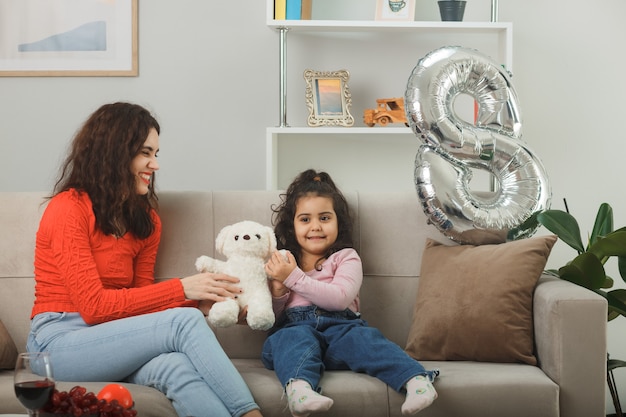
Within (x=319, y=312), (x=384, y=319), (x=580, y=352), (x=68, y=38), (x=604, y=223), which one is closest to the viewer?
(x=580, y=352)

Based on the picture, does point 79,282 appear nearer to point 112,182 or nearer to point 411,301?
point 112,182

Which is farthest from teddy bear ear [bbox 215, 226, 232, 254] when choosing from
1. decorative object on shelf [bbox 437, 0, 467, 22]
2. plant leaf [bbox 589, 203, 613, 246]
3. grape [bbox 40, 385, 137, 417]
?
decorative object on shelf [bbox 437, 0, 467, 22]

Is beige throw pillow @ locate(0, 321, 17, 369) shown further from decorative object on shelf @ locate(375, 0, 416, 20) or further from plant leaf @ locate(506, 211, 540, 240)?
decorative object on shelf @ locate(375, 0, 416, 20)

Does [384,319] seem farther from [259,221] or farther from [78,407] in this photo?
[78,407]

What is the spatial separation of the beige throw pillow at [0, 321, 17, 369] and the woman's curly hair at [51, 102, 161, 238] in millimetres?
396

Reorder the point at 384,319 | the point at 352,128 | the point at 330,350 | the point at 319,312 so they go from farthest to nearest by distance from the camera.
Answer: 1. the point at 352,128
2. the point at 384,319
3. the point at 319,312
4. the point at 330,350

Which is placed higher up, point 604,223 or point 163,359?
point 604,223

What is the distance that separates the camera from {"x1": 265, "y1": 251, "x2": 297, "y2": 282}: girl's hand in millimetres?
2346

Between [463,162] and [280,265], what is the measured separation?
68cm

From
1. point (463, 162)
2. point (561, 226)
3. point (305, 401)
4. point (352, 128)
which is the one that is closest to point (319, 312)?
point (305, 401)

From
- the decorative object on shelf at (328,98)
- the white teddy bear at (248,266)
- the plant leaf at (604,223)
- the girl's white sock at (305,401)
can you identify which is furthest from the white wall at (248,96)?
the girl's white sock at (305,401)

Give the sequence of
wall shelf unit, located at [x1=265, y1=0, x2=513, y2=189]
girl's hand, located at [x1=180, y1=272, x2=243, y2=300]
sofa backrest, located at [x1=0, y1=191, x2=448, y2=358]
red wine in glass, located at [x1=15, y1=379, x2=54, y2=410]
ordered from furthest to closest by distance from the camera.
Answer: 1. wall shelf unit, located at [x1=265, y1=0, x2=513, y2=189]
2. sofa backrest, located at [x1=0, y1=191, x2=448, y2=358]
3. girl's hand, located at [x1=180, y1=272, x2=243, y2=300]
4. red wine in glass, located at [x1=15, y1=379, x2=54, y2=410]

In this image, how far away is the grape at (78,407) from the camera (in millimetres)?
1424

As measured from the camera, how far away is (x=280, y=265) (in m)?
2.35
